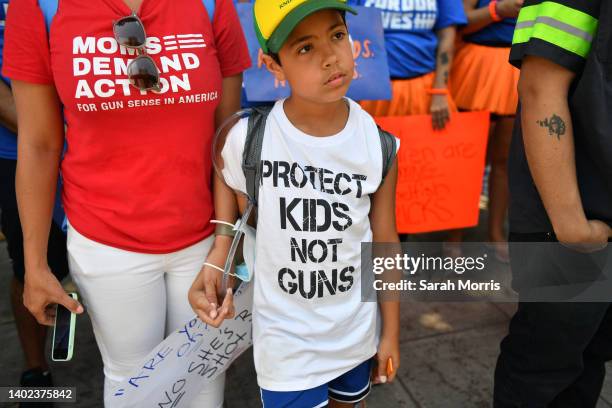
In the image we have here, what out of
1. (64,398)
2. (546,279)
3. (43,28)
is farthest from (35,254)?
(546,279)

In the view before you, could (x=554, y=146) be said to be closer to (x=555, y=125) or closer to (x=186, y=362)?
(x=555, y=125)

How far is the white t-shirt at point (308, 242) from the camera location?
1.38m

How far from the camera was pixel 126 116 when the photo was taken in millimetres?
1335

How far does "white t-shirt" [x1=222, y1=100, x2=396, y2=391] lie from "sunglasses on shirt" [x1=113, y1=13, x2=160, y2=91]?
266 millimetres

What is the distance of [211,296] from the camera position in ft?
4.70

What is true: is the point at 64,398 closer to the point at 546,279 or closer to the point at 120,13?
the point at 120,13

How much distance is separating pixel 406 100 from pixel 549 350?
1632mm

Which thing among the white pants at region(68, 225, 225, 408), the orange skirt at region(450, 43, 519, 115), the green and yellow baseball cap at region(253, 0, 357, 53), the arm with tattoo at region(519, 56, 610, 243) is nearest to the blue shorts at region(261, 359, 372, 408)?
the white pants at region(68, 225, 225, 408)

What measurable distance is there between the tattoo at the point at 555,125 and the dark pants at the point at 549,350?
358 mm

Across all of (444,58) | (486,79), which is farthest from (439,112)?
(486,79)

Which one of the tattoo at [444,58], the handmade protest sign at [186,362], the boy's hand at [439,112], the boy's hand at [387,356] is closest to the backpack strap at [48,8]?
the handmade protest sign at [186,362]

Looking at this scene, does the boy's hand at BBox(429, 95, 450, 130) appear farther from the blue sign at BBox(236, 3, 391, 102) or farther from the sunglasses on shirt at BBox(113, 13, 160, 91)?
the sunglasses on shirt at BBox(113, 13, 160, 91)

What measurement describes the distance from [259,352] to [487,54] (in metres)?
2.38

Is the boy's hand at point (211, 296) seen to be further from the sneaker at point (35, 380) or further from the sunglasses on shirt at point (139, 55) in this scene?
the sneaker at point (35, 380)
